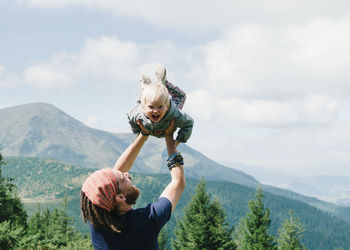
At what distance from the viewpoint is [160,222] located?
9.11ft

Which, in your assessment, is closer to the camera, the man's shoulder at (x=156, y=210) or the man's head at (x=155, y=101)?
the man's shoulder at (x=156, y=210)

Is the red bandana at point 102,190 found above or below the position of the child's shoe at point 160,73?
below

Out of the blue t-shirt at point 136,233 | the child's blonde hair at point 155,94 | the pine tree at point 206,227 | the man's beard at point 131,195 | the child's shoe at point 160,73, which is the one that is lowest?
the pine tree at point 206,227

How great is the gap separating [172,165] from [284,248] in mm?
33569

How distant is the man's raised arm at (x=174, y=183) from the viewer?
297cm

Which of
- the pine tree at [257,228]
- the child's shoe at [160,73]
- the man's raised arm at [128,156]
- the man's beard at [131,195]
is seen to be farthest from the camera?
the pine tree at [257,228]

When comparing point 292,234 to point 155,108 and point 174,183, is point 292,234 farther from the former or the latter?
point 155,108

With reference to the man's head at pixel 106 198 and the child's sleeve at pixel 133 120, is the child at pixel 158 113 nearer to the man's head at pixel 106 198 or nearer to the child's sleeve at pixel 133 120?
the child's sleeve at pixel 133 120

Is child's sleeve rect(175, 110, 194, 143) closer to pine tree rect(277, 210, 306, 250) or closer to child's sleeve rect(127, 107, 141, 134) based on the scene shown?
child's sleeve rect(127, 107, 141, 134)

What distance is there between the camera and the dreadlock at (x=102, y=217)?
2631mm

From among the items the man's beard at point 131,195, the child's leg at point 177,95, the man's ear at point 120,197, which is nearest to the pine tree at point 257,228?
the child's leg at point 177,95

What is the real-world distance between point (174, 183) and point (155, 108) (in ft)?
2.44

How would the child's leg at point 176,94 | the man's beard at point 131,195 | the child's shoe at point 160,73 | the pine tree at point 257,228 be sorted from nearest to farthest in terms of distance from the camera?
the man's beard at point 131,195
the child's shoe at point 160,73
the child's leg at point 176,94
the pine tree at point 257,228

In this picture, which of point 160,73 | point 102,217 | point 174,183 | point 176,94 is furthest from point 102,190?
point 176,94
